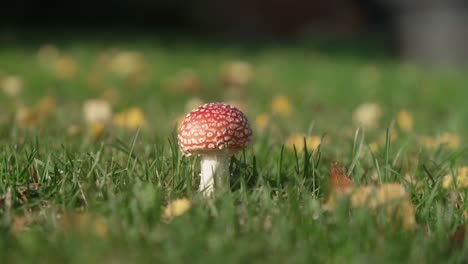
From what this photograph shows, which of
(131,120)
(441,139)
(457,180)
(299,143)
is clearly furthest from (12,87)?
(457,180)

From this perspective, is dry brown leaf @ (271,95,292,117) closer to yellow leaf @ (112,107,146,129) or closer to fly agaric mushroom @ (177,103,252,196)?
yellow leaf @ (112,107,146,129)

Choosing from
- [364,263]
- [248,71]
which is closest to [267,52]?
[248,71]

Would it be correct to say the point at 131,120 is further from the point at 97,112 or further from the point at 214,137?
the point at 214,137

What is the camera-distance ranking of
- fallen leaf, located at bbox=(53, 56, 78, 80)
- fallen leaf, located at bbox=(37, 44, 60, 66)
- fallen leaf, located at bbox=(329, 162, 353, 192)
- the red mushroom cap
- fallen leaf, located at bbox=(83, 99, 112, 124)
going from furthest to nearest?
fallen leaf, located at bbox=(37, 44, 60, 66), fallen leaf, located at bbox=(53, 56, 78, 80), fallen leaf, located at bbox=(83, 99, 112, 124), fallen leaf, located at bbox=(329, 162, 353, 192), the red mushroom cap

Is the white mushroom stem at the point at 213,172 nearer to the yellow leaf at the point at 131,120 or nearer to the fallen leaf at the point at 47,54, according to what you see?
the yellow leaf at the point at 131,120

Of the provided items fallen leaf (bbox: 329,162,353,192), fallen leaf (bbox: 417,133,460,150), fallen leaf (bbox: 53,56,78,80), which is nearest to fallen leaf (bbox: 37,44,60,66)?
fallen leaf (bbox: 53,56,78,80)

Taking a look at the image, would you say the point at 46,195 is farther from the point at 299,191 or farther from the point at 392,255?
the point at 392,255
